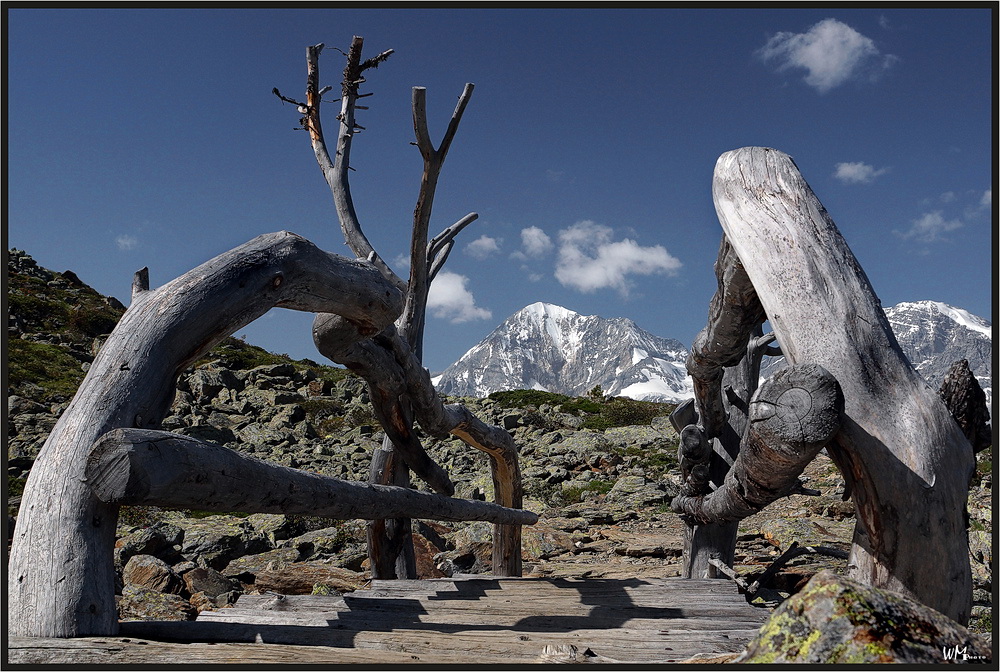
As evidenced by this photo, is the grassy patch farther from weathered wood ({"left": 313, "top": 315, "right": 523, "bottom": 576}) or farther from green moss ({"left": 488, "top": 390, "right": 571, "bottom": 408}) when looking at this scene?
green moss ({"left": 488, "top": 390, "right": 571, "bottom": 408})

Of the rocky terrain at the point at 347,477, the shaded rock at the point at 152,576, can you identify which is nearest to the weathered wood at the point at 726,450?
the rocky terrain at the point at 347,477

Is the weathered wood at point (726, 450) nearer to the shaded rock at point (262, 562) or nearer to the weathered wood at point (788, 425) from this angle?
the weathered wood at point (788, 425)

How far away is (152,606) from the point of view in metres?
5.87

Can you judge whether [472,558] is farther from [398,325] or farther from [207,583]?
[398,325]

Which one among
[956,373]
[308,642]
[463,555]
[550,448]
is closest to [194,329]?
[308,642]

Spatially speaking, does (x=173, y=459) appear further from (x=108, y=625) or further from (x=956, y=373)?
(x=956, y=373)

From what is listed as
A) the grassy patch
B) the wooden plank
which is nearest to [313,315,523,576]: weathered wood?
the wooden plank

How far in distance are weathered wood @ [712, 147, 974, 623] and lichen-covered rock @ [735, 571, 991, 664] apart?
31 centimetres

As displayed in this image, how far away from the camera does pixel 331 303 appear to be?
110 inches

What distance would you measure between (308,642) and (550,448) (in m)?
18.6

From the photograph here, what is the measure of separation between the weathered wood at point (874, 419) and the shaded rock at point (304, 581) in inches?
217

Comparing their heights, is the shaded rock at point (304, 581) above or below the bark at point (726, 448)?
below

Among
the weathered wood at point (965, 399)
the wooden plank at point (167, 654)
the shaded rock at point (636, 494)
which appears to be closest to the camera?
the wooden plank at point (167, 654)

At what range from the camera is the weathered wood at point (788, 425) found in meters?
1.64
